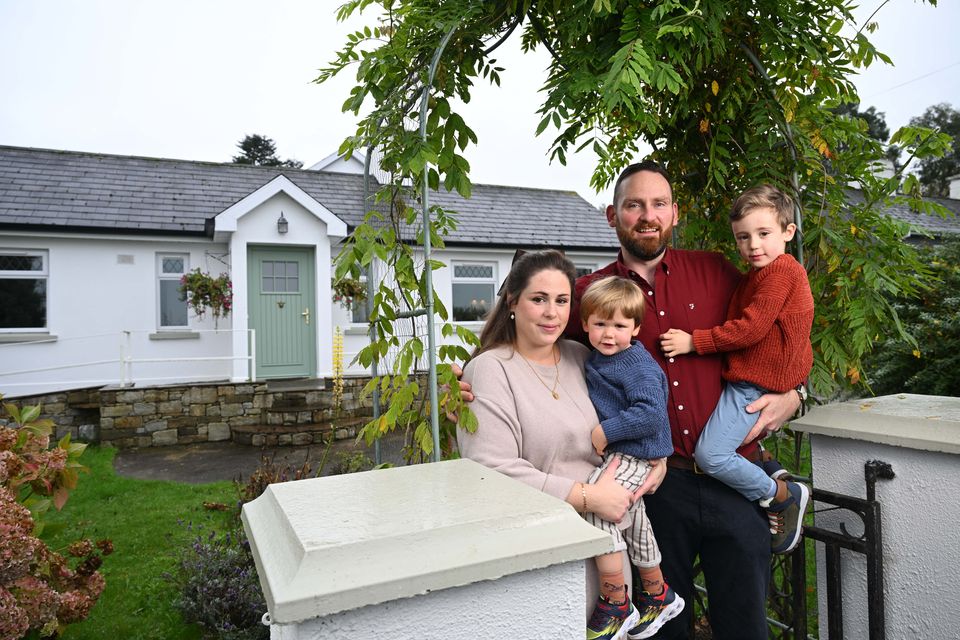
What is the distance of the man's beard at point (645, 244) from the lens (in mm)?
2203

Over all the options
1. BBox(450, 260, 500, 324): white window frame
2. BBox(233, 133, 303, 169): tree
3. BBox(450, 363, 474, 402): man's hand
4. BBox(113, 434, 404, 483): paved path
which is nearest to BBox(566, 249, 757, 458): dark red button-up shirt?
BBox(450, 363, 474, 402): man's hand

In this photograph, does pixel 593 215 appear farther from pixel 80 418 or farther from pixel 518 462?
pixel 518 462

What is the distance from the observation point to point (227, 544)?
3861mm

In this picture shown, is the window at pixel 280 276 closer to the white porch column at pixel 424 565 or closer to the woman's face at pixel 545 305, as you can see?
the woman's face at pixel 545 305

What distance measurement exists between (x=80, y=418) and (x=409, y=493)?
10198 millimetres

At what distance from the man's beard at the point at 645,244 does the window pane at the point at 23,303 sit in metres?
11.4

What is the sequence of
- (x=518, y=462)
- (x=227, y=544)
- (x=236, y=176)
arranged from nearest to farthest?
1. (x=518, y=462)
2. (x=227, y=544)
3. (x=236, y=176)

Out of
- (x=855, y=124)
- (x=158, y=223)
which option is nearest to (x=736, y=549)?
(x=855, y=124)

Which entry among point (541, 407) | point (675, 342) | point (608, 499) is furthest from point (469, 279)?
point (608, 499)

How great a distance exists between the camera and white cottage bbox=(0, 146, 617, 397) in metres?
9.92

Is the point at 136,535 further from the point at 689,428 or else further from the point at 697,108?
the point at 697,108

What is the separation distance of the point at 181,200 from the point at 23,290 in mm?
3075

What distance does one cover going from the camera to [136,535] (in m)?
5.01

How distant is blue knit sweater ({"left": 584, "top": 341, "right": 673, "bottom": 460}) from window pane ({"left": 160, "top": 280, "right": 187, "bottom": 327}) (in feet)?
34.8
